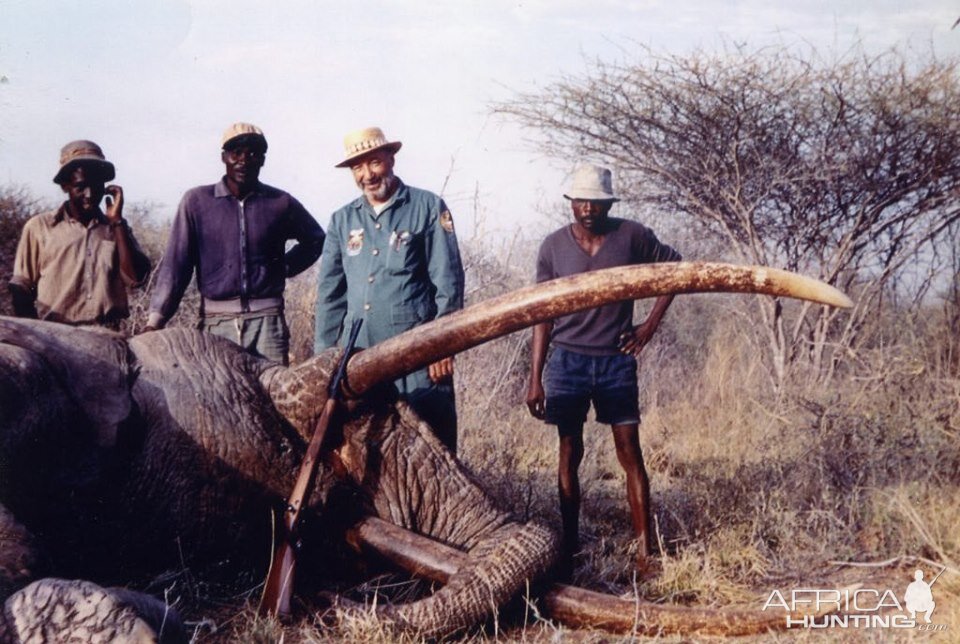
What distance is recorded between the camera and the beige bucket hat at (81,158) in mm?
5254

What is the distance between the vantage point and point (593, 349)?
488 cm

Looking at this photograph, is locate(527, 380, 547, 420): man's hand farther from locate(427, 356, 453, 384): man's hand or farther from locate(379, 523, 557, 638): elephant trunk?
locate(379, 523, 557, 638): elephant trunk

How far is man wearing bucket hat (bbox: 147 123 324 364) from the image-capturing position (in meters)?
5.09

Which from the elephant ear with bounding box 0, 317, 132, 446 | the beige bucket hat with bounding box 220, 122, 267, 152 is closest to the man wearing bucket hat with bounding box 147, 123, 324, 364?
the beige bucket hat with bounding box 220, 122, 267, 152

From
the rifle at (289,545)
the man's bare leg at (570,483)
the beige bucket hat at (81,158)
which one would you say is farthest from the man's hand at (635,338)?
the beige bucket hat at (81,158)

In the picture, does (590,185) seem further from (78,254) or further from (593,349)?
(78,254)

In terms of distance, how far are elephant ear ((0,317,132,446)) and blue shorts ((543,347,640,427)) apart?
2363mm

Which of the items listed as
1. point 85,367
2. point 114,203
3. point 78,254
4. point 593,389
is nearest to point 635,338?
point 593,389

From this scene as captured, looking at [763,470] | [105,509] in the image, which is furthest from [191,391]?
[763,470]

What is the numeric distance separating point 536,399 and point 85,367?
2.46 meters

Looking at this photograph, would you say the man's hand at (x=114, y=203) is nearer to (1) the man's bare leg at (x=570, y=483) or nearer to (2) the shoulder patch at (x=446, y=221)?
(2) the shoulder patch at (x=446, y=221)

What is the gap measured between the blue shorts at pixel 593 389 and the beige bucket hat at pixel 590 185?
2.72 feet

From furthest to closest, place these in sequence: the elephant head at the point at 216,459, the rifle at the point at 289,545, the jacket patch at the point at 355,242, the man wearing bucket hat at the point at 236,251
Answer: the man wearing bucket hat at the point at 236,251
the jacket patch at the point at 355,242
the rifle at the point at 289,545
the elephant head at the point at 216,459

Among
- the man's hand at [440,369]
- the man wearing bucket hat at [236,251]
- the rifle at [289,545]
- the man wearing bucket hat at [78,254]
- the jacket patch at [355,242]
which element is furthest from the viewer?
the man wearing bucket hat at [78,254]
